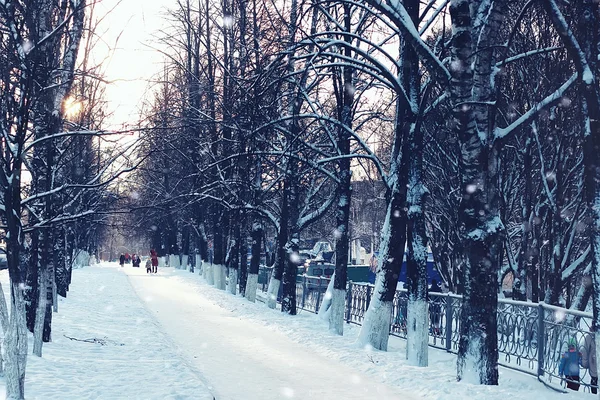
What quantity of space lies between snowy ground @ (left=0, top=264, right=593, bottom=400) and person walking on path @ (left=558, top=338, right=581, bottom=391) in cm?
40

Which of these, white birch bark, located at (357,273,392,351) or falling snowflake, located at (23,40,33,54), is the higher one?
falling snowflake, located at (23,40,33,54)

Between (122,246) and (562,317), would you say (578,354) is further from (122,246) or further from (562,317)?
(122,246)

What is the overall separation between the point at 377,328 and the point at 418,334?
1.52 meters

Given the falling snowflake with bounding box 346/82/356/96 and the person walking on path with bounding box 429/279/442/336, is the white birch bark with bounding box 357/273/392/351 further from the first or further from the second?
the falling snowflake with bounding box 346/82/356/96

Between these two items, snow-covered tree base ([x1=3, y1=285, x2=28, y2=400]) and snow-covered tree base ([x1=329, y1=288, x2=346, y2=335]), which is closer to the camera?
snow-covered tree base ([x1=3, y1=285, x2=28, y2=400])

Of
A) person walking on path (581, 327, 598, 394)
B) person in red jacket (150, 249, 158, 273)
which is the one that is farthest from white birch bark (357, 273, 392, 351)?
person in red jacket (150, 249, 158, 273)

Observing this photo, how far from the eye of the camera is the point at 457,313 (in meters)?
13.1

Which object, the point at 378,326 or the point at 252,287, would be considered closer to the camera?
the point at 378,326

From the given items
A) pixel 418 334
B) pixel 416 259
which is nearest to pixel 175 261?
pixel 416 259

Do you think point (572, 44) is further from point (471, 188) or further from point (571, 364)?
point (571, 364)

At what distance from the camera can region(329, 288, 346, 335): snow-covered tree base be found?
16016 mm

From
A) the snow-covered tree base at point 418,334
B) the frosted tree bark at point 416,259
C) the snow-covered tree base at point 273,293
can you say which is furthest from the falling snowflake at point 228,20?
the snow-covered tree base at point 418,334

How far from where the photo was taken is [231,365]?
10.9m

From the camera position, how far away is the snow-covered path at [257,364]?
8.99 meters
